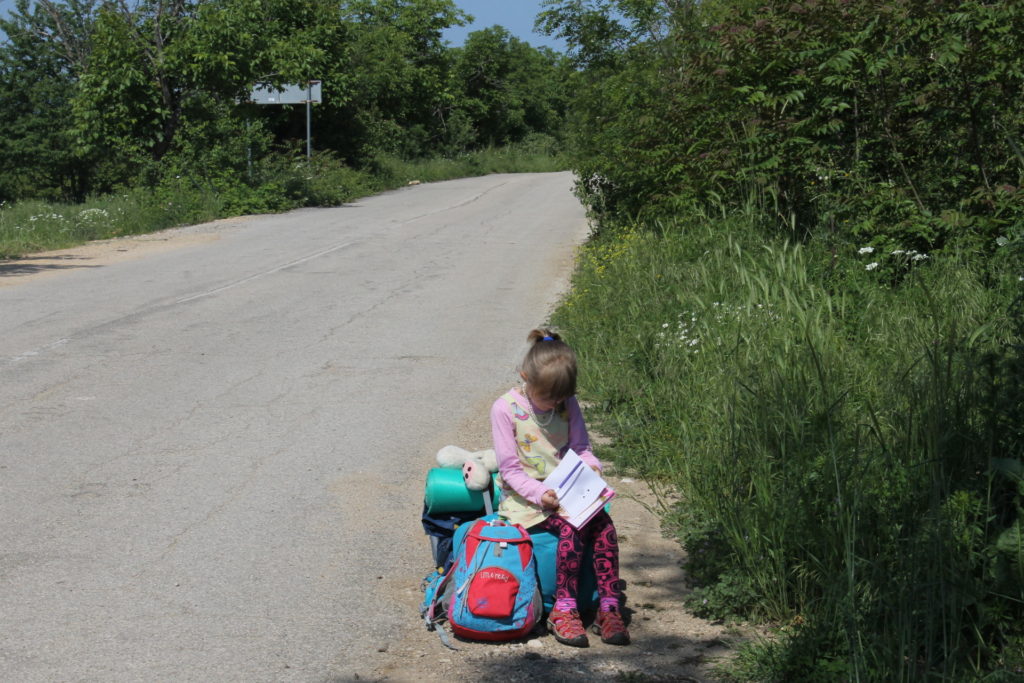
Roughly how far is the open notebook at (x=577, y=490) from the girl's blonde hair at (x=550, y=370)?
0.25m

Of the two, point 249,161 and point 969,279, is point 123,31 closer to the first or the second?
point 249,161

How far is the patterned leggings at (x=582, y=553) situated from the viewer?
4.17m

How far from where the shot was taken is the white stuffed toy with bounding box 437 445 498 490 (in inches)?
173

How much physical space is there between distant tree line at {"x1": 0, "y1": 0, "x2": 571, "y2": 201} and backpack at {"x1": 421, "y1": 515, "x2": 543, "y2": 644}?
493 inches

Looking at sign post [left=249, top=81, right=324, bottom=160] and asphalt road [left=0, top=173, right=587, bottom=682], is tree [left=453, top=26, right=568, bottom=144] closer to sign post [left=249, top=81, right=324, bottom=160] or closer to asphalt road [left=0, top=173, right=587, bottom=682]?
sign post [left=249, top=81, right=324, bottom=160]

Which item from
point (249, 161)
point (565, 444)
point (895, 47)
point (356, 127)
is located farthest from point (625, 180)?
point (356, 127)

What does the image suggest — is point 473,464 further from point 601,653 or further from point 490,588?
point 601,653

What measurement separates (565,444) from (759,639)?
3.51 ft

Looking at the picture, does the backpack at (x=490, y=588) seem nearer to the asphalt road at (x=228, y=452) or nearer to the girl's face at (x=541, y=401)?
the asphalt road at (x=228, y=452)

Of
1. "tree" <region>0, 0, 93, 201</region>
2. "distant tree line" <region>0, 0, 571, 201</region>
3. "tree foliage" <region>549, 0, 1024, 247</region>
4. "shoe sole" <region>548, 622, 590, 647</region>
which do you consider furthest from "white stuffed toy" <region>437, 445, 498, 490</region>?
"tree" <region>0, 0, 93, 201</region>

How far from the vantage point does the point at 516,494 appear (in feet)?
14.2

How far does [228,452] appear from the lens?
6477 millimetres

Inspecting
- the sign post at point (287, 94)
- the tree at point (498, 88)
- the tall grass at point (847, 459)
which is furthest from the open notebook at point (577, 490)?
the tree at point (498, 88)

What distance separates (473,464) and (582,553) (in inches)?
23.1
